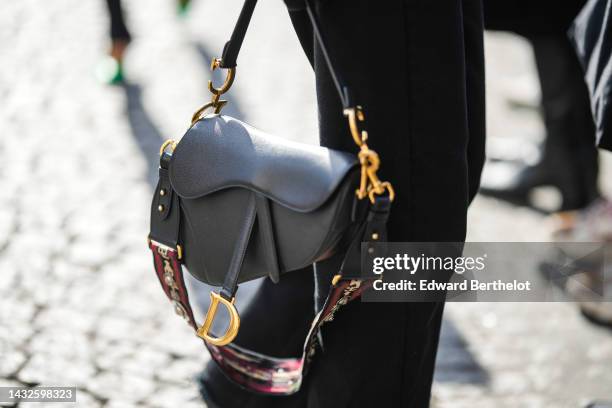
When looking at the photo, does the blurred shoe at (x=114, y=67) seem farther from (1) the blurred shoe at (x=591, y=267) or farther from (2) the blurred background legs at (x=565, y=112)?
(1) the blurred shoe at (x=591, y=267)

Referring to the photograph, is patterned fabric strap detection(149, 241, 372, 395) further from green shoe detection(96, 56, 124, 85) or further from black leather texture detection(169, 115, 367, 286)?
green shoe detection(96, 56, 124, 85)

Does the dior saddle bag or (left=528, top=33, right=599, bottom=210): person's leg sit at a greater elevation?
the dior saddle bag

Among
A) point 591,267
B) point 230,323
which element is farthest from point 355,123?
point 591,267

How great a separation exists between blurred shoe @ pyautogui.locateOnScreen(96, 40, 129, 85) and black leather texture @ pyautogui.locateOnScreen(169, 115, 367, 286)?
3210 millimetres

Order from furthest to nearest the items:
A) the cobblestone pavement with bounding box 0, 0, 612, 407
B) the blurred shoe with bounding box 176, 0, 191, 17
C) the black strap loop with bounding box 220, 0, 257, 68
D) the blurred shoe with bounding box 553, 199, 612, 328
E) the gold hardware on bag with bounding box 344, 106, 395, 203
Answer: the blurred shoe with bounding box 176, 0, 191, 17
the blurred shoe with bounding box 553, 199, 612, 328
the cobblestone pavement with bounding box 0, 0, 612, 407
the black strap loop with bounding box 220, 0, 257, 68
the gold hardware on bag with bounding box 344, 106, 395, 203

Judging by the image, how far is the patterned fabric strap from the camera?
1.53m

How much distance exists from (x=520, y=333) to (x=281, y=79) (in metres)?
2.49

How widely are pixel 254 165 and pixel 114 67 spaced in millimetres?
3421

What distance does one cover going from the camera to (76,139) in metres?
3.91

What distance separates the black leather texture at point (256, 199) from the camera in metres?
1.35

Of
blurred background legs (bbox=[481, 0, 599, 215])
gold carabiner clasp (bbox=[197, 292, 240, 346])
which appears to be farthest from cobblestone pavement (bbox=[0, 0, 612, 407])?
gold carabiner clasp (bbox=[197, 292, 240, 346])

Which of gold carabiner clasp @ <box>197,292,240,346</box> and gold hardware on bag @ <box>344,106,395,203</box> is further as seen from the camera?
gold carabiner clasp @ <box>197,292,240,346</box>

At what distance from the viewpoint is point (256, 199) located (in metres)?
1.45

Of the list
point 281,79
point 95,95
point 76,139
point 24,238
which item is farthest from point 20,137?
point 281,79
